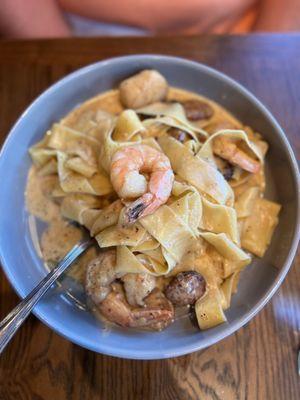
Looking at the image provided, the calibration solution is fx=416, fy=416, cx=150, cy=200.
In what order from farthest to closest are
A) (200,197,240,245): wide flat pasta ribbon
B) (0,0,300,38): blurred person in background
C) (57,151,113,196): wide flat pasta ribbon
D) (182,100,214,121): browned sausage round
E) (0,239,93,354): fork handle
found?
(0,0,300,38): blurred person in background < (182,100,214,121): browned sausage round < (57,151,113,196): wide flat pasta ribbon < (200,197,240,245): wide flat pasta ribbon < (0,239,93,354): fork handle

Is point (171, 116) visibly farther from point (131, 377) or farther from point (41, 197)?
point (131, 377)

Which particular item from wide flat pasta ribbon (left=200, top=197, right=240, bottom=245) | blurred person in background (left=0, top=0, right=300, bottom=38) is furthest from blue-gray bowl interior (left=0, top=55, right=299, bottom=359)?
blurred person in background (left=0, top=0, right=300, bottom=38)

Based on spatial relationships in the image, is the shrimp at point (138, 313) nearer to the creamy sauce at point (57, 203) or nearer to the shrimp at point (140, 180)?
the creamy sauce at point (57, 203)

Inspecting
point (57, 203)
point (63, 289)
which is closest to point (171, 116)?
point (57, 203)

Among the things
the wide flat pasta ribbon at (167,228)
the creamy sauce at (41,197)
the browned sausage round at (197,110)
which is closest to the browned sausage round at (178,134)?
the browned sausage round at (197,110)

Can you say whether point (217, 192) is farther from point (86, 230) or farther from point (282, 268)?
point (86, 230)

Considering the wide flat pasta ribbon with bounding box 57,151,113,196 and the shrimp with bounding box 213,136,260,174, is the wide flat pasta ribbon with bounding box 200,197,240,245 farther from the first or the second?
the wide flat pasta ribbon with bounding box 57,151,113,196
